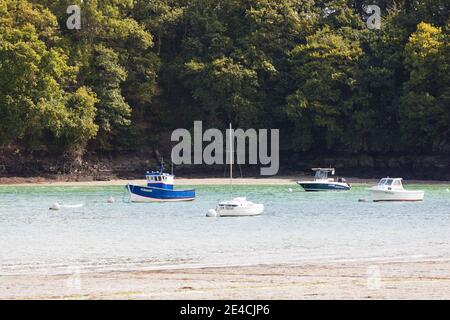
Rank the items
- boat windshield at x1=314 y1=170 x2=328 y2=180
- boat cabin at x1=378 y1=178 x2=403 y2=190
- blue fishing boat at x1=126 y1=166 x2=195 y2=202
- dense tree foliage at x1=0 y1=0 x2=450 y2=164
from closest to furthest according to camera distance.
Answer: blue fishing boat at x1=126 y1=166 x2=195 y2=202, boat cabin at x1=378 y1=178 x2=403 y2=190, boat windshield at x1=314 y1=170 x2=328 y2=180, dense tree foliage at x1=0 y1=0 x2=450 y2=164

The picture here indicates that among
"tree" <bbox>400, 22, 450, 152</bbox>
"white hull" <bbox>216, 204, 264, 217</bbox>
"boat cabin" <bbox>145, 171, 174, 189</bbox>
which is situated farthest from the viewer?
"tree" <bbox>400, 22, 450, 152</bbox>

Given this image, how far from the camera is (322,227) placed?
5184 centimetres

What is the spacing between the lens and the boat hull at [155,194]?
3044 inches

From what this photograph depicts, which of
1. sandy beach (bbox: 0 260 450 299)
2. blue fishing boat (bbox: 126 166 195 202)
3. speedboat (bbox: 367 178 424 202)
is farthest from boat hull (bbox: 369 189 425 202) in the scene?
sandy beach (bbox: 0 260 450 299)

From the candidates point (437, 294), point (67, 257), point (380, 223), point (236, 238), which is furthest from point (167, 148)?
point (437, 294)

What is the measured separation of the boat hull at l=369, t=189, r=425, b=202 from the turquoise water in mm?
1043

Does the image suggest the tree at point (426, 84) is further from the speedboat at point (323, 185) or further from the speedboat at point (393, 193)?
the speedboat at point (393, 193)

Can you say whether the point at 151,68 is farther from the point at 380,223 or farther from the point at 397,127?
the point at 380,223

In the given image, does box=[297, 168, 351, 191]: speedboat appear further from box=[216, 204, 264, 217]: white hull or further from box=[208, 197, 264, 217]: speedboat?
box=[208, 197, 264, 217]: speedboat

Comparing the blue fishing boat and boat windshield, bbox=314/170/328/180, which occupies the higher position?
boat windshield, bbox=314/170/328/180

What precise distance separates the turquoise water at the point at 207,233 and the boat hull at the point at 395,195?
3.42 feet

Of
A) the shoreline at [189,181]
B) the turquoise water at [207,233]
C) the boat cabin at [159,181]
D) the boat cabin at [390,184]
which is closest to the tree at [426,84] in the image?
the shoreline at [189,181]

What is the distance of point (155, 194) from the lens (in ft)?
255

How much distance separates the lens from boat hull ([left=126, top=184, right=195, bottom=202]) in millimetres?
77312
